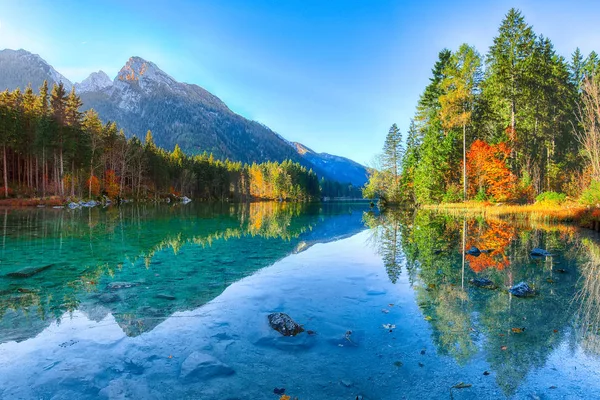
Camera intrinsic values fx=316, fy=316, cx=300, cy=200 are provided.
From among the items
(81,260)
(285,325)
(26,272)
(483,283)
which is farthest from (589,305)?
(81,260)

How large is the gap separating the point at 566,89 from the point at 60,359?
6009 cm

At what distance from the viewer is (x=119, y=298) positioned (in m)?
8.15

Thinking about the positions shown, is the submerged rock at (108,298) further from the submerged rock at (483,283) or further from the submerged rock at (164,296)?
the submerged rock at (483,283)

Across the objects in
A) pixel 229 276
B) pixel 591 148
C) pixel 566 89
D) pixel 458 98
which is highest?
pixel 566 89

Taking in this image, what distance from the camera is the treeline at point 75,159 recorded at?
162 ft

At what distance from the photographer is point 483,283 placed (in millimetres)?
8805

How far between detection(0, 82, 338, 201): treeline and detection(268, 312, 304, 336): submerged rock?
190ft

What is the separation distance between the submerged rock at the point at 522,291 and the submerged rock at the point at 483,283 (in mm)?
509

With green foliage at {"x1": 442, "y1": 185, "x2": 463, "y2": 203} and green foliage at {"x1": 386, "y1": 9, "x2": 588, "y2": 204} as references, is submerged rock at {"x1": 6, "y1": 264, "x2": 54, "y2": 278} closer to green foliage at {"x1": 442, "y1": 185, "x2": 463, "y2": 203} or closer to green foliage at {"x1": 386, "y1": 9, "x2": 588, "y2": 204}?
green foliage at {"x1": 386, "y1": 9, "x2": 588, "y2": 204}

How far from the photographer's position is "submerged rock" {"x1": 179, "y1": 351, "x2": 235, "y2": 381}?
4598 mm

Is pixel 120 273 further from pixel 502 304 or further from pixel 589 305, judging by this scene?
pixel 589 305

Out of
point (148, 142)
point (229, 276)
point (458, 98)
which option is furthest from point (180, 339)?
point (148, 142)

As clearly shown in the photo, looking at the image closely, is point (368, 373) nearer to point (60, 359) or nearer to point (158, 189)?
point (60, 359)

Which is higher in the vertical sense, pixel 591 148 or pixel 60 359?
pixel 591 148
